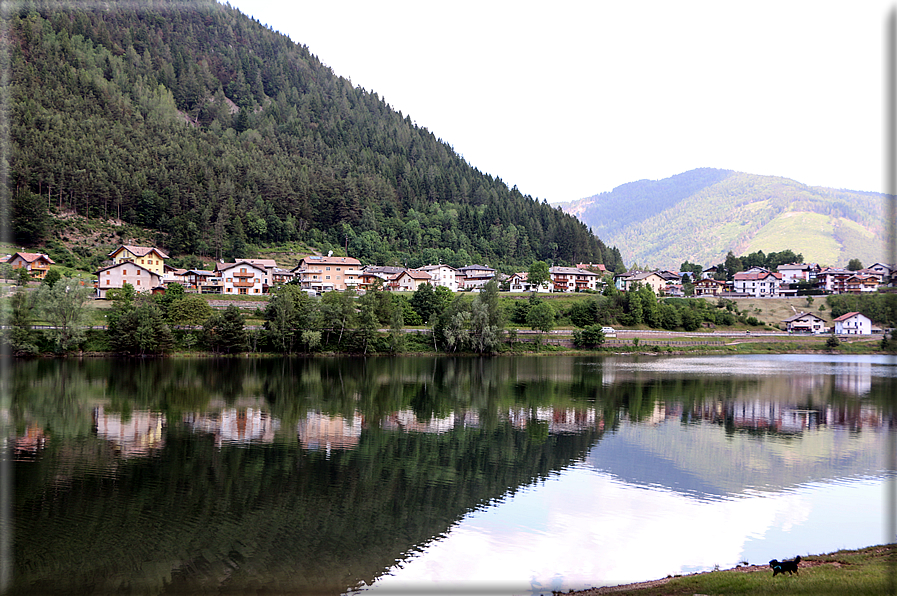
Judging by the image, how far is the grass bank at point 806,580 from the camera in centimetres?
862

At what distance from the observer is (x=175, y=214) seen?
107 meters

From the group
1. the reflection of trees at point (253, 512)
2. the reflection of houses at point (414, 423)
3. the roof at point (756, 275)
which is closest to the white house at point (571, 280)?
the roof at point (756, 275)

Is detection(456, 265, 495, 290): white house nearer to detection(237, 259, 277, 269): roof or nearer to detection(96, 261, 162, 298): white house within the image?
detection(237, 259, 277, 269): roof

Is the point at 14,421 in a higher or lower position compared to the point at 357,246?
lower

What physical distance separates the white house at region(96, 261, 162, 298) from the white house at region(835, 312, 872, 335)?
96.5 m

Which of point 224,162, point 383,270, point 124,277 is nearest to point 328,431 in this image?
point 124,277

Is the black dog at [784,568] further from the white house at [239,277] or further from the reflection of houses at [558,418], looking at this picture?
the white house at [239,277]

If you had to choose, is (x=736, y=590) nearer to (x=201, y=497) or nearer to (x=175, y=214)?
(x=201, y=497)

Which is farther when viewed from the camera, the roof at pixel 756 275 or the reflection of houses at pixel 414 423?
the roof at pixel 756 275

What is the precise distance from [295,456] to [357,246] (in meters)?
101

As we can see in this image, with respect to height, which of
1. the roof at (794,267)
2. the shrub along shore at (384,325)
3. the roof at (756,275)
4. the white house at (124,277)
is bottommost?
the shrub along shore at (384,325)

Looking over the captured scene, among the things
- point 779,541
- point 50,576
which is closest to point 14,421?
point 50,576

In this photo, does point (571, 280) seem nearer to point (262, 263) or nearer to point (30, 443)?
point (262, 263)

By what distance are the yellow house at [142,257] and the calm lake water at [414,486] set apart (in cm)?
4686
